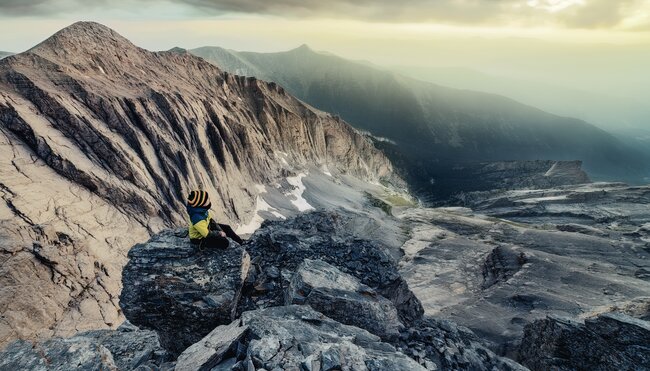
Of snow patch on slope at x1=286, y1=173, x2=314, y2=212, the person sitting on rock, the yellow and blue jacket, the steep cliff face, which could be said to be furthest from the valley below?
the yellow and blue jacket

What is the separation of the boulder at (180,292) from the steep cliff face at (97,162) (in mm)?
21497

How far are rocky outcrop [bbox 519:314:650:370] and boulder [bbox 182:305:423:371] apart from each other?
15.8m

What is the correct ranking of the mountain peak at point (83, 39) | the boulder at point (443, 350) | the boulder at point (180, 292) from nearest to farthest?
1. the boulder at point (180, 292)
2. the boulder at point (443, 350)
3. the mountain peak at point (83, 39)

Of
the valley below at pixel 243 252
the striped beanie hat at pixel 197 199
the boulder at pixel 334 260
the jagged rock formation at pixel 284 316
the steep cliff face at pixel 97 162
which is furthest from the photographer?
the steep cliff face at pixel 97 162

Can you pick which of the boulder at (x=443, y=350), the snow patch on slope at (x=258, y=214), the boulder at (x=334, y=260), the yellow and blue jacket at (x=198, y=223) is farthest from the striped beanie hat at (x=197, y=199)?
the snow patch on slope at (x=258, y=214)

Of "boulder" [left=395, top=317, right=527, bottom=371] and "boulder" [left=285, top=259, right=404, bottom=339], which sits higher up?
"boulder" [left=285, top=259, right=404, bottom=339]

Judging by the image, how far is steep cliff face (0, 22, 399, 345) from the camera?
34906 mm

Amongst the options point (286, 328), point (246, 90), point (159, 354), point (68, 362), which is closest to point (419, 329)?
point (286, 328)

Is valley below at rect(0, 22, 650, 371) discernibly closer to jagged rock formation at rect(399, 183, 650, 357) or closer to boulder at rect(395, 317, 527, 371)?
boulder at rect(395, 317, 527, 371)

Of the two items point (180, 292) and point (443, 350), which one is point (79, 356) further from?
point (443, 350)

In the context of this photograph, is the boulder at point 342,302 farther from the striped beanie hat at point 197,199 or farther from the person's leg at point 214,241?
the striped beanie hat at point 197,199

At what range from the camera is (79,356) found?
9.99 m

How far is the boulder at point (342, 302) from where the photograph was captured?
617 inches

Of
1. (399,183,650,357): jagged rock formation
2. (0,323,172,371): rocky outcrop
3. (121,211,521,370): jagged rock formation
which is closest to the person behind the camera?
(0,323,172,371): rocky outcrop
